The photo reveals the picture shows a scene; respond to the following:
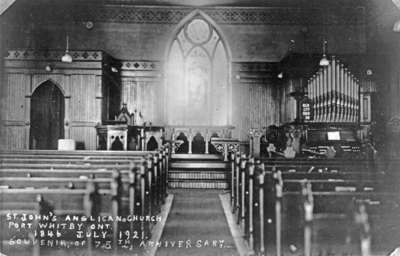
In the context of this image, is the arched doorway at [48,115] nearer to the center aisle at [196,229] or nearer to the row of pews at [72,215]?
the center aisle at [196,229]

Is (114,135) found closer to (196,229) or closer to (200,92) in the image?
(200,92)

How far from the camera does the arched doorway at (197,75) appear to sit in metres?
14.7

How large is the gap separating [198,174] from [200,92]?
18.9 ft

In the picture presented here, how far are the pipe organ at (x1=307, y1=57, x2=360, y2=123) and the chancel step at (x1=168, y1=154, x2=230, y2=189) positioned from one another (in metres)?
3.63

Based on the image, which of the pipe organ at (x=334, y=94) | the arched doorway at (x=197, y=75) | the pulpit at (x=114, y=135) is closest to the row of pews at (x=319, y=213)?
the pulpit at (x=114, y=135)

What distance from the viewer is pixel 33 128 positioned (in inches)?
497

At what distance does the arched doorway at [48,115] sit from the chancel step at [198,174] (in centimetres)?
462

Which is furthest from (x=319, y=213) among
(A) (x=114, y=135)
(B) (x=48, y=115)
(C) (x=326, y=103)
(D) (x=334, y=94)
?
(B) (x=48, y=115)

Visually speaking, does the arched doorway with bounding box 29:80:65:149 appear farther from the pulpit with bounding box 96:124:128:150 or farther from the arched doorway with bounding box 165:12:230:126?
the arched doorway with bounding box 165:12:230:126

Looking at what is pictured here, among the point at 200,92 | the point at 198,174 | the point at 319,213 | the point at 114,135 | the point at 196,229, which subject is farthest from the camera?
the point at 200,92

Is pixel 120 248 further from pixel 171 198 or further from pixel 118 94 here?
pixel 118 94

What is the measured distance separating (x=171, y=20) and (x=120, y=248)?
10772 mm

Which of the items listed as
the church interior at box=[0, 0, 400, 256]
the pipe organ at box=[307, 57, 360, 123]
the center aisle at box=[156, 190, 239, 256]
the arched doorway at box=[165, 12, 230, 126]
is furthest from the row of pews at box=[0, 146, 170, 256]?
the arched doorway at box=[165, 12, 230, 126]

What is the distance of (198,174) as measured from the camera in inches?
374
